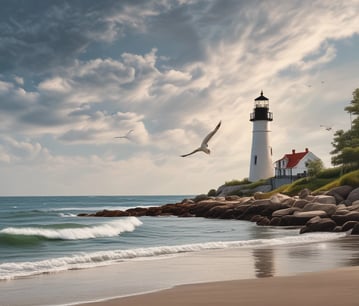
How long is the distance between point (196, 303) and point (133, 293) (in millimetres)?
1745

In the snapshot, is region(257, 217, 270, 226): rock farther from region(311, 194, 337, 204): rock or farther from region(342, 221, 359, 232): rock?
Answer: region(342, 221, 359, 232): rock

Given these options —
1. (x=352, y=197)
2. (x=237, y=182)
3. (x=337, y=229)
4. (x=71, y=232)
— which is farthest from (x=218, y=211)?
(x=237, y=182)

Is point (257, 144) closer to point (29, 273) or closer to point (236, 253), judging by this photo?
point (236, 253)

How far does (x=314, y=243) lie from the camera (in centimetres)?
1969

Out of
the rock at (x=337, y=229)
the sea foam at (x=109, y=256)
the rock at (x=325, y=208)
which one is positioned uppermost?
the rock at (x=325, y=208)

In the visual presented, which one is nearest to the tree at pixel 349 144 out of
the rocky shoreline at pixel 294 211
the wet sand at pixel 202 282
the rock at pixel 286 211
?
the rocky shoreline at pixel 294 211

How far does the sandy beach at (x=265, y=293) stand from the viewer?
27.9 feet

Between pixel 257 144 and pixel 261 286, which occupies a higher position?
pixel 257 144

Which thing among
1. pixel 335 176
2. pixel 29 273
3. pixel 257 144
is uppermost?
pixel 257 144

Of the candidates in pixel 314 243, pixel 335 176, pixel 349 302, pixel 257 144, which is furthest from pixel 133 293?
pixel 257 144

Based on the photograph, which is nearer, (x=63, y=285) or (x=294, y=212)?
(x=63, y=285)

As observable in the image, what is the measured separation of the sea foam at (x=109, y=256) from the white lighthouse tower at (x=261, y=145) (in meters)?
44.2

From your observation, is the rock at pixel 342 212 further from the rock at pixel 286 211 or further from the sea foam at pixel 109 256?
the sea foam at pixel 109 256

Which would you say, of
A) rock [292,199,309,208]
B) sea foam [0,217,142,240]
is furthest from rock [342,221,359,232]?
sea foam [0,217,142,240]
